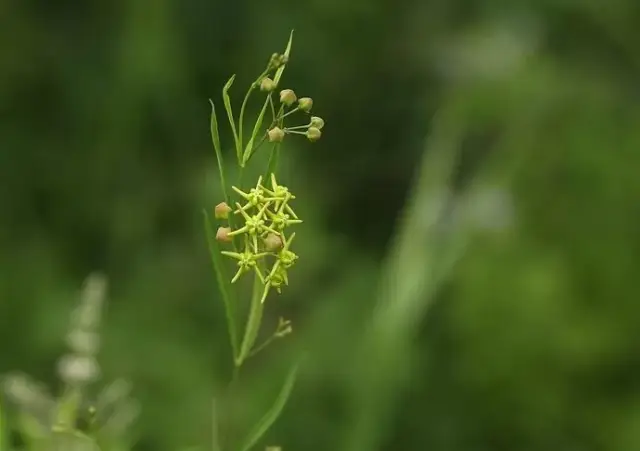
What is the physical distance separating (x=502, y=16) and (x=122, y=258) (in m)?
0.94

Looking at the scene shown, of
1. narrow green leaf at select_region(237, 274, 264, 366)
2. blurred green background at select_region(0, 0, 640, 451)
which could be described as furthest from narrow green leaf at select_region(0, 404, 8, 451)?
blurred green background at select_region(0, 0, 640, 451)

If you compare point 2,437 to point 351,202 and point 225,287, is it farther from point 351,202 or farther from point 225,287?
point 351,202

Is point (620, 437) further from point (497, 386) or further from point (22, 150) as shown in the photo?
point (22, 150)

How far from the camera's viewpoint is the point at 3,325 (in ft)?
5.85

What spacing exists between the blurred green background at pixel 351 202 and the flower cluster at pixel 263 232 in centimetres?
109

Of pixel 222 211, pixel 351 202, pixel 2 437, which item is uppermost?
pixel 351 202

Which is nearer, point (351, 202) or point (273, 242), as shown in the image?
point (273, 242)

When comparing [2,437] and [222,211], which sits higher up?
[222,211]

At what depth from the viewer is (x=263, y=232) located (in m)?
0.37

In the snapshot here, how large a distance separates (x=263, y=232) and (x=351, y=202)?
1.84 metres

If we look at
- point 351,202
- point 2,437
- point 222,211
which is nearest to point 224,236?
point 222,211

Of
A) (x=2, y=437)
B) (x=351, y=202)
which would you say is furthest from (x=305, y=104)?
(x=351, y=202)

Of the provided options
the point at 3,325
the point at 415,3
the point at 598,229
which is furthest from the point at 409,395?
the point at 415,3

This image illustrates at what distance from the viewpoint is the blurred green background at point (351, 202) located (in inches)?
66.9
